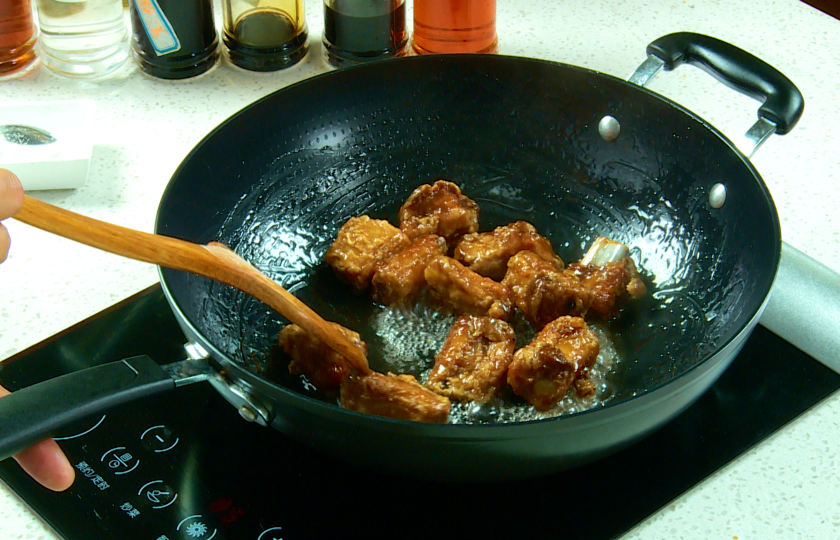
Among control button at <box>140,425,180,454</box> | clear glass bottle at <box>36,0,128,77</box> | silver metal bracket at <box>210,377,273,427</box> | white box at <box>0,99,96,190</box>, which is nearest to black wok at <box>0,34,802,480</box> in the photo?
silver metal bracket at <box>210,377,273,427</box>

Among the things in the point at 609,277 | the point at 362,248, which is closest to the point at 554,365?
the point at 609,277

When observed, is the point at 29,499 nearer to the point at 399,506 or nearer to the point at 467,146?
the point at 399,506

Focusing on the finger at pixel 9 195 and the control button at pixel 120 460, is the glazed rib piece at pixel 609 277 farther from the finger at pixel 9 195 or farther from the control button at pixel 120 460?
the finger at pixel 9 195

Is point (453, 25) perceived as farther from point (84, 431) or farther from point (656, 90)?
point (84, 431)

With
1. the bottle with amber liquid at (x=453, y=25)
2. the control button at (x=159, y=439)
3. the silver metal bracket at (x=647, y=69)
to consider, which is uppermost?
the silver metal bracket at (x=647, y=69)

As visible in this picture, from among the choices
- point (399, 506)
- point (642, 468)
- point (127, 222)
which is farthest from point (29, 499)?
point (642, 468)

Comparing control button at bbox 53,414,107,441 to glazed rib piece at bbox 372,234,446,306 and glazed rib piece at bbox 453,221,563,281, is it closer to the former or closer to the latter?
glazed rib piece at bbox 372,234,446,306

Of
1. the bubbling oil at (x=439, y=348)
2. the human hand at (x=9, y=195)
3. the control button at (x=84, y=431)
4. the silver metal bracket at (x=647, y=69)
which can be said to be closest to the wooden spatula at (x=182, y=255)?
the human hand at (x=9, y=195)
